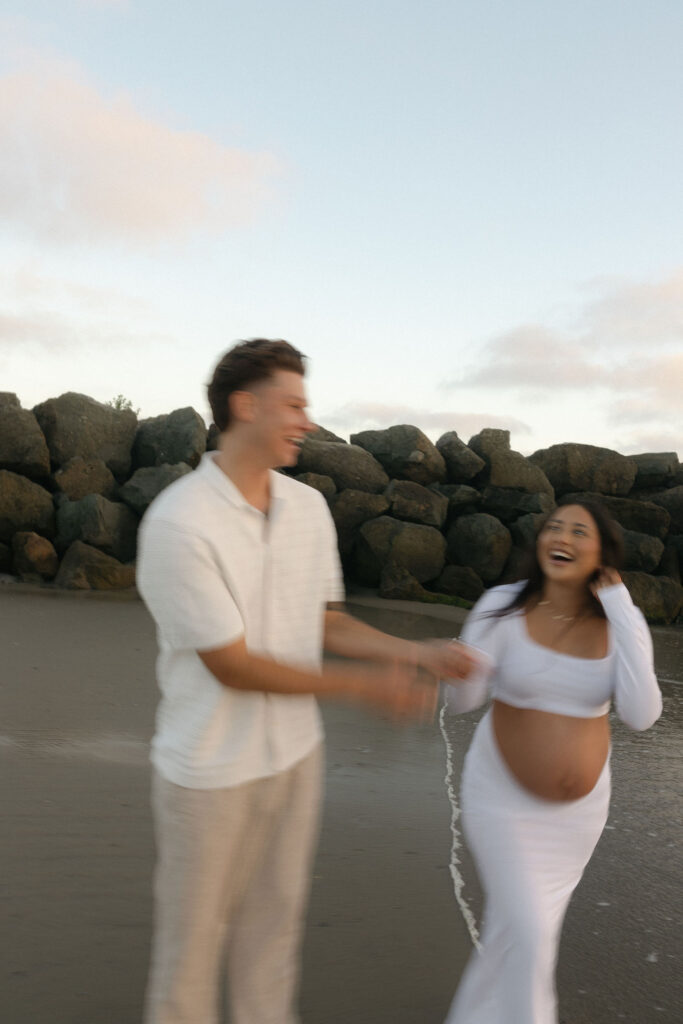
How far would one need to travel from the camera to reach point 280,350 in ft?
8.39

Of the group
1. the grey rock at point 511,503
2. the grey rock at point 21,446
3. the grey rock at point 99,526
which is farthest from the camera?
the grey rock at point 511,503

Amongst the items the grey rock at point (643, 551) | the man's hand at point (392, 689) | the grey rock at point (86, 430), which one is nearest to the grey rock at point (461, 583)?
the grey rock at point (643, 551)

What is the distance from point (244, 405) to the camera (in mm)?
2539

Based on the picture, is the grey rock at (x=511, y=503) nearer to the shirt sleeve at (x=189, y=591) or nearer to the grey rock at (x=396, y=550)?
the grey rock at (x=396, y=550)

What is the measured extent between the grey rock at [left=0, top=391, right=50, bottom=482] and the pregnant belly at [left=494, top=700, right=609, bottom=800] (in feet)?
45.9

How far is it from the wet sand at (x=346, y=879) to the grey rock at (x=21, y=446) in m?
8.39

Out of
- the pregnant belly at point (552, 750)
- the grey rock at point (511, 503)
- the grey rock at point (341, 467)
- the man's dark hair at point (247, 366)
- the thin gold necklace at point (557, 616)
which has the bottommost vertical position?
the pregnant belly at point (552, 750)

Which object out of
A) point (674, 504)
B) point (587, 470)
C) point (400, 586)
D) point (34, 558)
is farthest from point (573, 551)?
point (674, 504)

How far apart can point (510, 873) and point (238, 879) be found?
2.91ft

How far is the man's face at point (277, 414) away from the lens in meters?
2.54

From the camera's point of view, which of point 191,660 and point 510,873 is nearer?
point 191,660

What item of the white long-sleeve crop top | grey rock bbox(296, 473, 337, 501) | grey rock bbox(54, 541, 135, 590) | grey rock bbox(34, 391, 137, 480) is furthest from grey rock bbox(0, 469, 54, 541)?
the white long-sleeve crop top

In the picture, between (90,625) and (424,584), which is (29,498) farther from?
(424,584)

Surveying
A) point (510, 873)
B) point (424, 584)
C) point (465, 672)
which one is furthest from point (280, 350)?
point (424, 584)
